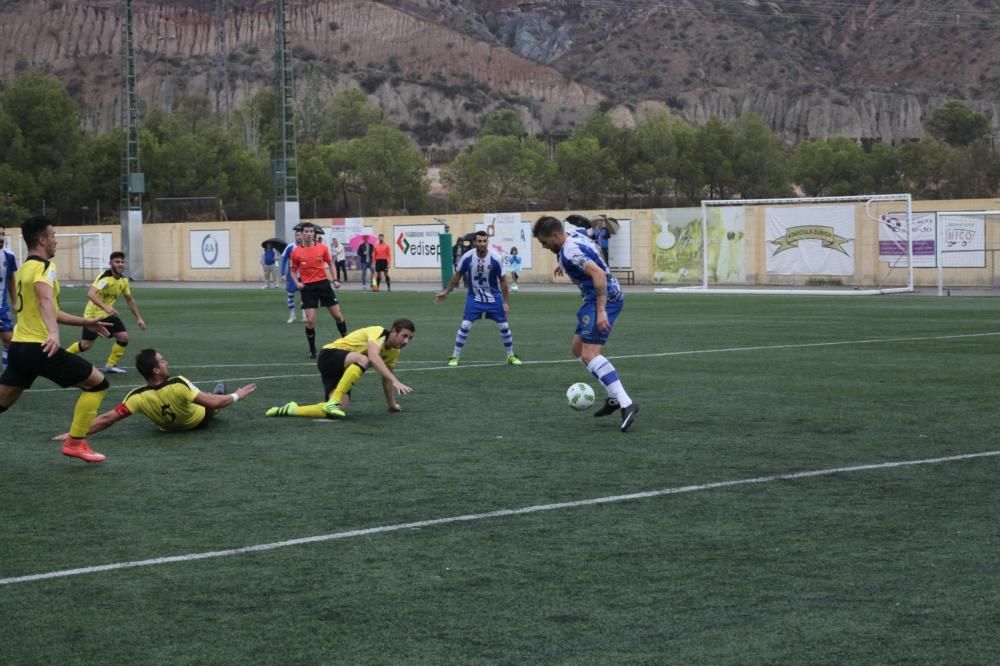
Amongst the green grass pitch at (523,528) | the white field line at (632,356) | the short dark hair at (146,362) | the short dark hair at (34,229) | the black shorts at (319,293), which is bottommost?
the green grass pitch at (523,528)

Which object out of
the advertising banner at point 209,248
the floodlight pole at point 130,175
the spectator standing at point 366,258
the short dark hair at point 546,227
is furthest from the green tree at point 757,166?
the short dark hair at point 546,227

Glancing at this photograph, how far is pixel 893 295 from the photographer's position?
37562 millimetres

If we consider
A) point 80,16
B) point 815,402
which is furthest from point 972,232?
point 80,16

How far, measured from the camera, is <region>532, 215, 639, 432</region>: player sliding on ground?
12203 millimetres

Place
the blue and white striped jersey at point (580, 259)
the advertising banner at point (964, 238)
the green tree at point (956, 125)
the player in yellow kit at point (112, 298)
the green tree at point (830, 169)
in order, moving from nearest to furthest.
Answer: the blue and white striped jersey at point (580, 259) → the player in yellow kit at point (112, 298) → the advertising banner at point (964, 238) → the green tree at point (830, 169) → the green tree at point (956, 125)

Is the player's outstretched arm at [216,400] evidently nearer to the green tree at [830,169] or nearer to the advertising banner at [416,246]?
the advertising banner at [416,246]

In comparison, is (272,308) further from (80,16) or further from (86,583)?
(80,16)

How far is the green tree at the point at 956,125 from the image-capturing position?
120312mm

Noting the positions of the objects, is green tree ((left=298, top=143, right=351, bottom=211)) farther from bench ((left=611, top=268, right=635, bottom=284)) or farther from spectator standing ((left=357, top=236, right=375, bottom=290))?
bench ((left=611, top=268, right=635, bottom=284))

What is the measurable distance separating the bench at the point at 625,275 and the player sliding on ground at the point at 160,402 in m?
36.8

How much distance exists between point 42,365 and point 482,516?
11.8ft

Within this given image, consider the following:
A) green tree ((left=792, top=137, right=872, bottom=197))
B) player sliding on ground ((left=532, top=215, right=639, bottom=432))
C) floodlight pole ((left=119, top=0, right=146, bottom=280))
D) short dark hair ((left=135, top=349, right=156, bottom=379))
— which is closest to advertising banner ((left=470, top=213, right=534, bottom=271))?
floodlight pole ((left=119, top=0, right=146, bottom=280))

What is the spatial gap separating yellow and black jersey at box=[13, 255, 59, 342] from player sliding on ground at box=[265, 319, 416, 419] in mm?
3365

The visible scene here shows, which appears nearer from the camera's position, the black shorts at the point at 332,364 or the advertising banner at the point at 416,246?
the black shorts at the point at 332,364
